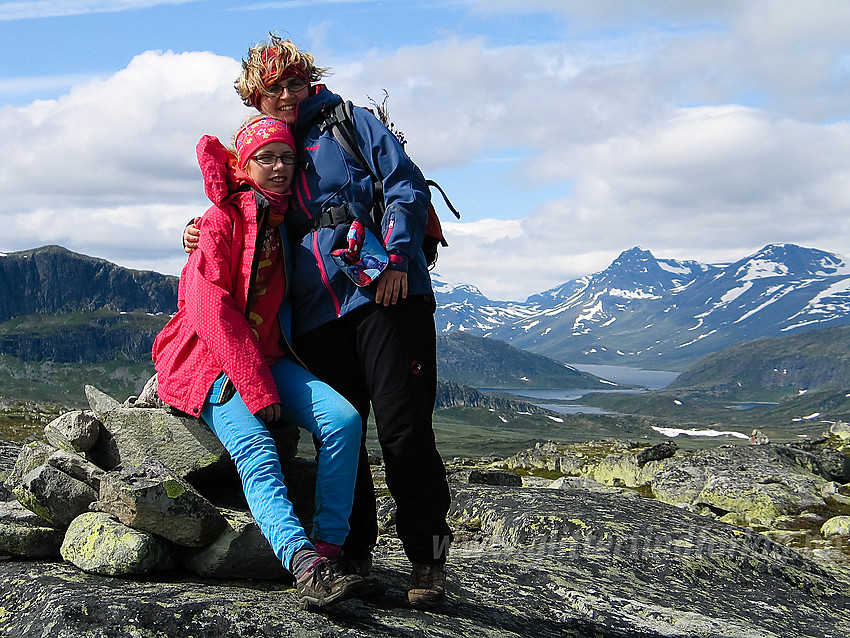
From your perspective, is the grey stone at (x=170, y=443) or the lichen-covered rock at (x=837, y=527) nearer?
the grey stone at (x=170, y=443)

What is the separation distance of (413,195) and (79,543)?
5.30 metres

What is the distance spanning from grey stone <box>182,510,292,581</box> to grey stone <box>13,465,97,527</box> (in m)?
1.42

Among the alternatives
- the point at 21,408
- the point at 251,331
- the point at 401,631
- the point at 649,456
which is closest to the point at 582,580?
the point at 401,631

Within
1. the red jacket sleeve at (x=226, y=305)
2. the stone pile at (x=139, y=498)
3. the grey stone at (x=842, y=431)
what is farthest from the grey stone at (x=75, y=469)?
the grey stone at (x=842, y=431)

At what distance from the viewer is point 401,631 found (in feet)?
24.7

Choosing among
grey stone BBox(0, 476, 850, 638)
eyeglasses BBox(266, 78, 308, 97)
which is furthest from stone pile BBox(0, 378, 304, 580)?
eyeglasses BBox(266, 78, 308, 97)

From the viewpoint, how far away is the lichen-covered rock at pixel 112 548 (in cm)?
782

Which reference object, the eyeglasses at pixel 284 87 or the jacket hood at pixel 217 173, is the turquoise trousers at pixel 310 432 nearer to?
the jacket hood at pixel 217 173

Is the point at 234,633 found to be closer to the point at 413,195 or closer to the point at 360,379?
the point at 360,379

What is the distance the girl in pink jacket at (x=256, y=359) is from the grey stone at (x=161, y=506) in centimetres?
73

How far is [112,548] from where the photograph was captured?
25.8ft

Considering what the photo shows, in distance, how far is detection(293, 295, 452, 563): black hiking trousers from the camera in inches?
319

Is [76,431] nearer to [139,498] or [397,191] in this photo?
[139,498]

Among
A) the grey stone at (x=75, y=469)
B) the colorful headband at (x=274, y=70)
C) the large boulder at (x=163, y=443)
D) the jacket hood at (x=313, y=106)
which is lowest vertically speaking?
the grey stone at (x=75, y=469)
